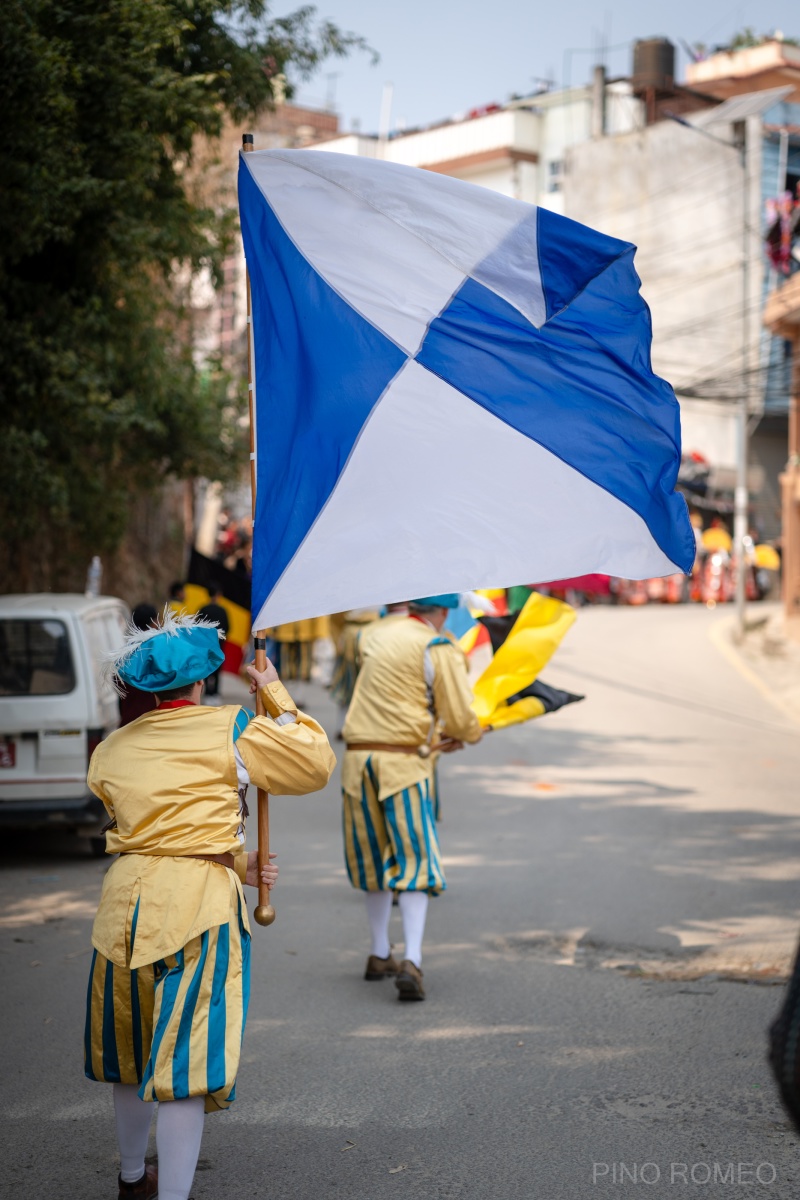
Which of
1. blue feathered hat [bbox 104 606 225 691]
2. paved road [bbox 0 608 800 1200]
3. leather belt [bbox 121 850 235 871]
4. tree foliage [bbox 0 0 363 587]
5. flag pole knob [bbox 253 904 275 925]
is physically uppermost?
tree foliage [bbox 0 0 363 587]

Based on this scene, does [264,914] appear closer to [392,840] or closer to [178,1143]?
[178,1143]

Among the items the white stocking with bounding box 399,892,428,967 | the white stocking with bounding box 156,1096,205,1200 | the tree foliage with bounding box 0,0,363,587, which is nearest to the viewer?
the white stocking with bounding box 156,1096,205,1200

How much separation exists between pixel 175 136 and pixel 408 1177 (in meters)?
7.95

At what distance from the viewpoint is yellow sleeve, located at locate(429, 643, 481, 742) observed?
639 centimetres

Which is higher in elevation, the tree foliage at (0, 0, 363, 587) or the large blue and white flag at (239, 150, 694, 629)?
the tree foliage at (0, 0, 363, 587)

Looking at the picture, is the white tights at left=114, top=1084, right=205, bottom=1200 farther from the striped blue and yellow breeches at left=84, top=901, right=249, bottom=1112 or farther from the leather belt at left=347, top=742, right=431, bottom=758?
the leather belt at left=347, top=742, right=431, bottom=758

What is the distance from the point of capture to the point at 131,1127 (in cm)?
380

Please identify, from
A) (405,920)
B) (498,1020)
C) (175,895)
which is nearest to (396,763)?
(405,920)

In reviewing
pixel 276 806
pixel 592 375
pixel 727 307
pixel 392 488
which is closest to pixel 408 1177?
pixel 392 488

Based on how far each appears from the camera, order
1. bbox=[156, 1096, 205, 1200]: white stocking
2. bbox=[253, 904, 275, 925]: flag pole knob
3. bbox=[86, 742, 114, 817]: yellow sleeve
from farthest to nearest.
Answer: bbox=[253, 904, 275, 925]: flag pole knob
bbox=[86, 742, 114, 817]: yellow sleeve
bbox=[156, 1096, 205, 1200]: white stocking

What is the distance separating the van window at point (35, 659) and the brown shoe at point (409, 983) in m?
3.81

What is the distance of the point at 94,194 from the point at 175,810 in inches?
230

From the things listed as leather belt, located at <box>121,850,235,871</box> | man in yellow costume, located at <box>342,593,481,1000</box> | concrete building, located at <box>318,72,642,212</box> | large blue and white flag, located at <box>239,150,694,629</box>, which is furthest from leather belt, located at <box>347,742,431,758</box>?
concrete building, located at <box>318,72,642,212</box>

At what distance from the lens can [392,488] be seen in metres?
4.49
